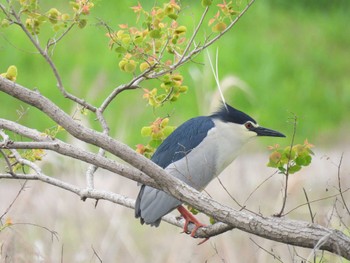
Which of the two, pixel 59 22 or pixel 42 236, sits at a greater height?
pixel 59 22

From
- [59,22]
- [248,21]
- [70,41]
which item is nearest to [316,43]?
[248,21]

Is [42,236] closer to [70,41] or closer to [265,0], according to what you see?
[70,41]

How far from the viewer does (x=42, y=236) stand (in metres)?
7.02

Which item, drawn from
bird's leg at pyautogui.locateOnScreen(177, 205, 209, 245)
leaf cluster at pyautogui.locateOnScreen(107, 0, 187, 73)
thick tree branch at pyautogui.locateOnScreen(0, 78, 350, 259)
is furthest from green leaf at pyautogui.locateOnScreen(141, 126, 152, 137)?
thick tree branch at pyautogui.locateOnScreen(0, 78, 350, 259)

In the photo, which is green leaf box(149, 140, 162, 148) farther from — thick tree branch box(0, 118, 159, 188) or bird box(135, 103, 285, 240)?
thick tree branch box(0, 118, 159, 188)

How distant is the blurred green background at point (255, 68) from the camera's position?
10.6 m

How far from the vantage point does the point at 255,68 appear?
1173 cm

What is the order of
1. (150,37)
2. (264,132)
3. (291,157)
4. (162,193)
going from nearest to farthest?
(291,157) → (150,37) → (162,193) → (264,132)

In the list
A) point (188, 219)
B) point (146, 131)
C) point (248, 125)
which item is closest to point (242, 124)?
point (248, 125)

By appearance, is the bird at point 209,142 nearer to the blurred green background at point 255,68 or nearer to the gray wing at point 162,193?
the gray wing at point 162,193

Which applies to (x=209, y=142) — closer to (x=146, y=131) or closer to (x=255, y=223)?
(x=146, y=131)

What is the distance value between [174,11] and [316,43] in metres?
8.93

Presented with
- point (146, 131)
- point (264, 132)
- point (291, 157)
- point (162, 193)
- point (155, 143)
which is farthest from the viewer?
point (264, 132)

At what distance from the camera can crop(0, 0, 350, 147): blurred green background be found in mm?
10555
